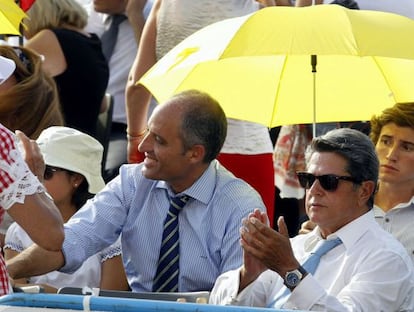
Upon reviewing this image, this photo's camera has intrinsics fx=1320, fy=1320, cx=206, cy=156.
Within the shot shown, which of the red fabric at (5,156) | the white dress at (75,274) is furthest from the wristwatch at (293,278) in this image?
the white dress at (75,274)

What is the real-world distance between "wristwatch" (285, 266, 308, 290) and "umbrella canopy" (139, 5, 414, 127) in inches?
45.7

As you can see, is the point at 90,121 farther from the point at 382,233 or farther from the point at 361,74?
the point at 382,233

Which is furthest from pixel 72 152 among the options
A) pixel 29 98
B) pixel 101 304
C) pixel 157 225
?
pixel 101 304

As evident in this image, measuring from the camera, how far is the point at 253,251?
15.9ft

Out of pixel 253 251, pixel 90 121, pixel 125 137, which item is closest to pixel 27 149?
pixel 253 251

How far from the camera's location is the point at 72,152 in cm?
625

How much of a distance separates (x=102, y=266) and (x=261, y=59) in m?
1.30

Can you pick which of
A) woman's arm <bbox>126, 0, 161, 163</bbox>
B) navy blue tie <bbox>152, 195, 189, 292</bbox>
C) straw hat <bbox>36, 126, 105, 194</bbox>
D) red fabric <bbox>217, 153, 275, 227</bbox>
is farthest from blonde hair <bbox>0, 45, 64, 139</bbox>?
navy blue tie <bbox>152, 195, 189, 292</bbox>

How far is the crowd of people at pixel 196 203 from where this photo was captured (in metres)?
4.81

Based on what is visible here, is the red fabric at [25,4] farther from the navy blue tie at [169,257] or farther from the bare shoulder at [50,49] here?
the navy blue tie at [169,257]

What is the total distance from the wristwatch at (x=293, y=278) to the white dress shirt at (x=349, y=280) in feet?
0.05

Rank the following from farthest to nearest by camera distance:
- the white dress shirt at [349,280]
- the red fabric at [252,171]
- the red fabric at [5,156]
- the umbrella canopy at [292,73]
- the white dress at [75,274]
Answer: the red fabric at [252,171]
the white dress at [75,274]
the umbrella canopy at [292,73]
the white dress shirt at [349,280]
the red fabric at [5,156]

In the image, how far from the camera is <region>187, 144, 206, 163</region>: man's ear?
5.79 metres

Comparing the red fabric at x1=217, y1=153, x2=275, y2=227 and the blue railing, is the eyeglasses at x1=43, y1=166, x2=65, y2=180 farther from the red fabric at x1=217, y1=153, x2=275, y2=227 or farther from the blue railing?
the blue railing
